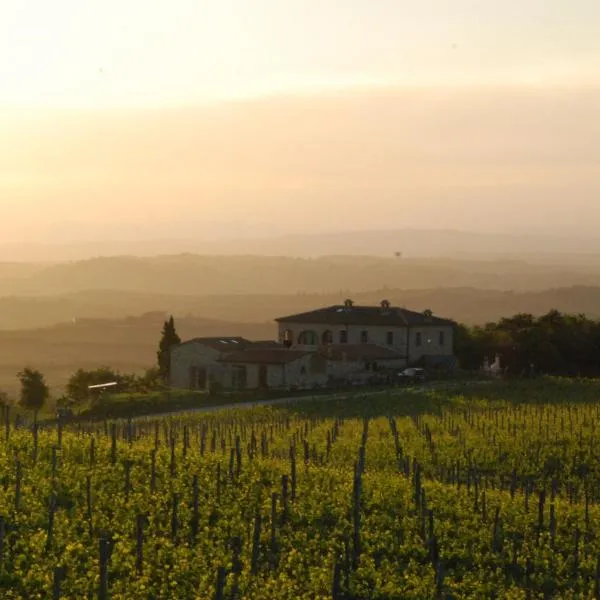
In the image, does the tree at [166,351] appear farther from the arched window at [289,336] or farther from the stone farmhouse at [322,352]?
the arched window at [289,336]

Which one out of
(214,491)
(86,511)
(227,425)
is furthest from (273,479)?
(227,425)

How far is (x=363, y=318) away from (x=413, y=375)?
Result: 9155 mm

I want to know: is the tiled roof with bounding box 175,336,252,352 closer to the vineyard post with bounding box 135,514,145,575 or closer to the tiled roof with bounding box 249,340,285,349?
the tiled roof with bounding box 249,340,285,349

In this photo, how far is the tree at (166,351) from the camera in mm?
90494

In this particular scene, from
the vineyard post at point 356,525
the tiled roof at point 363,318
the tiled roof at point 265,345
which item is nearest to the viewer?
the vineyard post at point 356,525

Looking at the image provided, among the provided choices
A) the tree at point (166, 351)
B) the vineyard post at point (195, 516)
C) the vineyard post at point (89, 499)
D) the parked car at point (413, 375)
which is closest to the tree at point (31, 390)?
the tree at point (166, 351)

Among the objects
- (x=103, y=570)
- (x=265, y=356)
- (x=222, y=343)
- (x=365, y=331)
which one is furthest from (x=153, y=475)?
(x=365, y=331)

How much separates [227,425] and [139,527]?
33476mm

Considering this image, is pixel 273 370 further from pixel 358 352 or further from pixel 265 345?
pixel 358 352

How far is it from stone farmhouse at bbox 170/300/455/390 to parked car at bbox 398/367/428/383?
1.40 metres

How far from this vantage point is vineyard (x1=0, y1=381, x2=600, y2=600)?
83.0 feet

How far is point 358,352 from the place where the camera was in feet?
294

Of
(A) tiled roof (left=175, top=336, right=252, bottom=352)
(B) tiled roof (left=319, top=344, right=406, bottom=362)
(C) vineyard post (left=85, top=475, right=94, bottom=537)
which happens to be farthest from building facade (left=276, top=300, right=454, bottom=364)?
(C) vineyard post (left=85, top=475, right=94, bottom=537)

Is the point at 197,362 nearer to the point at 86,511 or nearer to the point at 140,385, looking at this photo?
the point at 140,385
